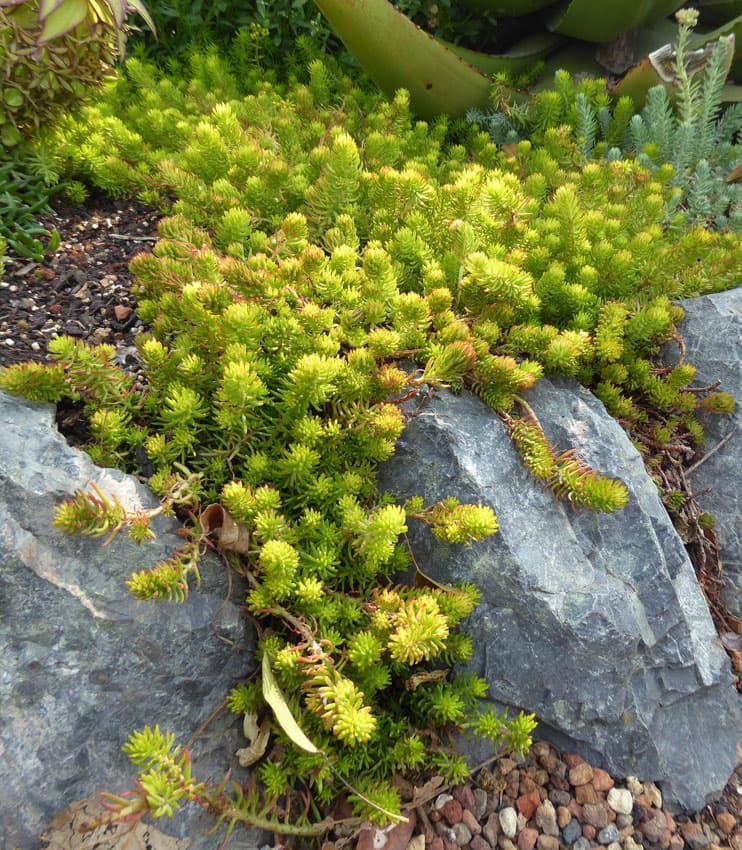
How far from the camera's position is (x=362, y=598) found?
5.95 ft

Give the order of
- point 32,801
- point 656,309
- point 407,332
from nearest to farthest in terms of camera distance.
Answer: point 32,801 < point 407,332 < point 656,309

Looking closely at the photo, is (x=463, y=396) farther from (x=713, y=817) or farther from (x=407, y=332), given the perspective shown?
(x=713, y=817)

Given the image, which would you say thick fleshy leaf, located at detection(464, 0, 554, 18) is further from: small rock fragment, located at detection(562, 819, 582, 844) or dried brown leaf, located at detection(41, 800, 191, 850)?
dried brown leaf, located at detection(41, 800, 191, 850)

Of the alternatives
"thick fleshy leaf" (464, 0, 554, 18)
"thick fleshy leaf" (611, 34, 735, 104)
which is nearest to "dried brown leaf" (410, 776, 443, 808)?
"thick fleshy leaf" (611, 34, 735, 104)

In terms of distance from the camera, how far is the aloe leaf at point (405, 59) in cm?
322

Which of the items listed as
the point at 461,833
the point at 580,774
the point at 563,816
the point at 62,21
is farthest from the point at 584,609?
the point at 62,21

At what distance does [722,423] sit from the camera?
99.4 inches

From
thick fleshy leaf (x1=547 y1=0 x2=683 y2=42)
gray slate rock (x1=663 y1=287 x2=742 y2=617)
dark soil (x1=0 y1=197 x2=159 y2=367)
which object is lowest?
dark soil (x1=0 y1=197 x2=159 y2=367)

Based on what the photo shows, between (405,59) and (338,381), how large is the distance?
2.31 metres

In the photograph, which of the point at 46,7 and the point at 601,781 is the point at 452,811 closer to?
the point at 601,781

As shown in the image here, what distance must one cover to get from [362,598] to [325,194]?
151cm

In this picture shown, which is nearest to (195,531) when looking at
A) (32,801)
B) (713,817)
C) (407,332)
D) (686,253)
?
(32,801)

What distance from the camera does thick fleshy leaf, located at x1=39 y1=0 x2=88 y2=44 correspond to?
2.31m

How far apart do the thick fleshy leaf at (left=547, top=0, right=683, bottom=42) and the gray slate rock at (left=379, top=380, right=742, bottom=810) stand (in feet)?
8.98
